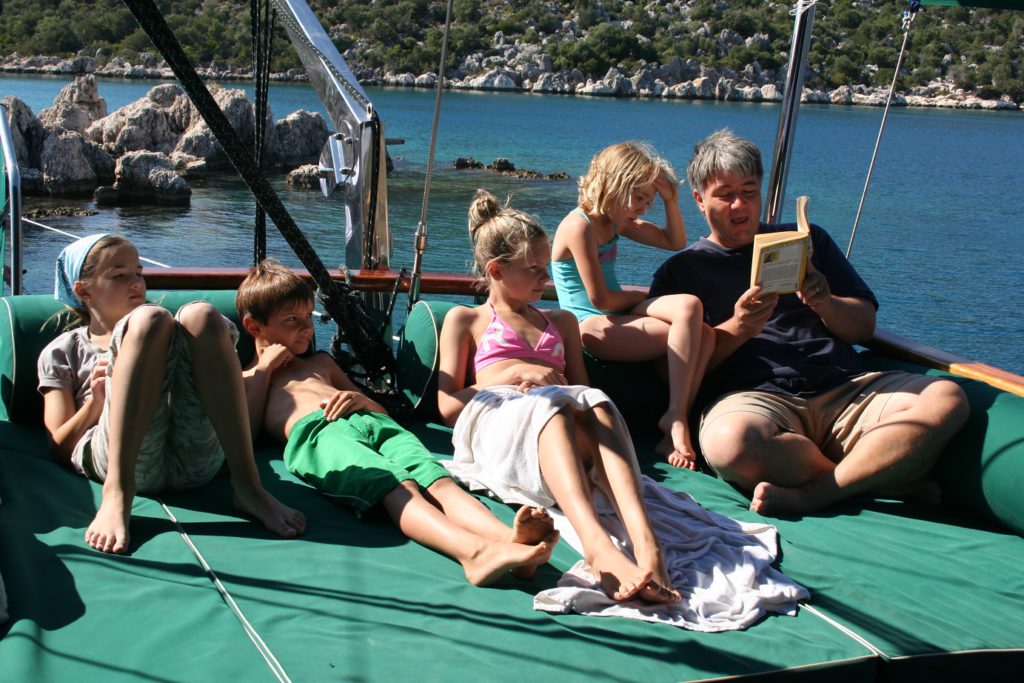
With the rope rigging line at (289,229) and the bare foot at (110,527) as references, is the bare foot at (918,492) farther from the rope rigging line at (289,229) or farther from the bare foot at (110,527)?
the bare foot at (110,527)

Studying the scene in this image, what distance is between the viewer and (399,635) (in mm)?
2076

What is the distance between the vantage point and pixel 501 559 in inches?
87.8

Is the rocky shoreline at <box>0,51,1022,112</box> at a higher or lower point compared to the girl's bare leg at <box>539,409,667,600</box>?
higher

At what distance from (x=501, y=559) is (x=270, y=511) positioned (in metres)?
0.68

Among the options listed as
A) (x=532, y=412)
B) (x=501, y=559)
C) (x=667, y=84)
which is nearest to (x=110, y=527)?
(x=501, y=559)

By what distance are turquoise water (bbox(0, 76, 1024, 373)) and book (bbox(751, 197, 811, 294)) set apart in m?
9.59

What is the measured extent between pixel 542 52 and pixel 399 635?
7830 centimetres

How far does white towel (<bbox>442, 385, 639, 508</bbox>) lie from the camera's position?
2.57 metres

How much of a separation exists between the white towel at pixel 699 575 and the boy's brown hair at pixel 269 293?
3.65 ft

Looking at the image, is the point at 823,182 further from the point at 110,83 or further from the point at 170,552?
the point at 110,83

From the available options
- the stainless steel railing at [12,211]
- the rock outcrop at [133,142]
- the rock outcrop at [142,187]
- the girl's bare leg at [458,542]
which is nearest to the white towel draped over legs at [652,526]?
the girl's bare leg at [458,542]

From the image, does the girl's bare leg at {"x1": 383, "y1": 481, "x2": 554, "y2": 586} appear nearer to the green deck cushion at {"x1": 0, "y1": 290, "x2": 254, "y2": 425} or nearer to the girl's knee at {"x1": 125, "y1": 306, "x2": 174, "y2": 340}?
the girl's knee at {"x1": 125, "y1": 306, "x2": 174, "y2": 340}

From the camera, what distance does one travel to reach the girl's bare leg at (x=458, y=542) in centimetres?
221

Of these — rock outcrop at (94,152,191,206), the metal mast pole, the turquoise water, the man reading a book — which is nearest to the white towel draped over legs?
the man reading a book
